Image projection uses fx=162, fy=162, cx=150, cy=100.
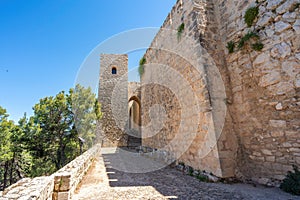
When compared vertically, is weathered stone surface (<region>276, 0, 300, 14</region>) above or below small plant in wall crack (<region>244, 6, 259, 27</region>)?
below

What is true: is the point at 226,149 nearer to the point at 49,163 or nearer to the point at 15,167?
the point at 49,163

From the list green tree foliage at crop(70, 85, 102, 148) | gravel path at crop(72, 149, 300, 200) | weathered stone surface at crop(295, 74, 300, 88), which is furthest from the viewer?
green tree foliage at crop(70, 85, 102, 148)

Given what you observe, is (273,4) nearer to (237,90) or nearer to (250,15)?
(250,15)

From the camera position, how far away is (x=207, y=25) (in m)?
4.15

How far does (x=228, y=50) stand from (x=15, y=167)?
15.6 metres

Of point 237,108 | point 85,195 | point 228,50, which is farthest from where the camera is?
point 228,50

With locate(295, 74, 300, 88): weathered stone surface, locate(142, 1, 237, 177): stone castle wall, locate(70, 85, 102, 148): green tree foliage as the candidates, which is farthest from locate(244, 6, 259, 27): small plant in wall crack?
locate(70, 85, 102, 148): green tree foliage

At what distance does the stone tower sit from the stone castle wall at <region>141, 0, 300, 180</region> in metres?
10.4

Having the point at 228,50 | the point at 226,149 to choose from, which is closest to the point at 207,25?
the point at 228,50

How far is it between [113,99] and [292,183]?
14.2m

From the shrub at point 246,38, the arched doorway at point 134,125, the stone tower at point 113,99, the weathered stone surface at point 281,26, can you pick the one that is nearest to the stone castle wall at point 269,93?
the weathered stone surface at point 281,26

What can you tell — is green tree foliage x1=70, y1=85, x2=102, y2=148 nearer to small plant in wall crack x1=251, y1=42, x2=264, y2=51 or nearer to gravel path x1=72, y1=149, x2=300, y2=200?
gravel path x1=72, y1=149, x2=300, y2=200

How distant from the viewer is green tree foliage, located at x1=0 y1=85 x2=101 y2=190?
11.3m

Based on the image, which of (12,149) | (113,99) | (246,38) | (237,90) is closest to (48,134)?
(12,149)
